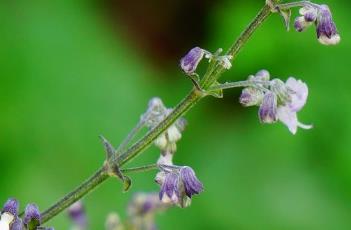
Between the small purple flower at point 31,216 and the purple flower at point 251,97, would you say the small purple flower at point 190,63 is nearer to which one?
the purple flower at point 251,97

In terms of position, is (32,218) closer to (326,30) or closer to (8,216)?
(8,216)

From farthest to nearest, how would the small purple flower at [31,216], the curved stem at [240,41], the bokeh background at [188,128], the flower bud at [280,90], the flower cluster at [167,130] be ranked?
the bokeh background at [188,128] < the flower cluster at [167,130] < the flower bud at [280,90] < the small purple flower at [31,216] < the curved stem at [240,41]

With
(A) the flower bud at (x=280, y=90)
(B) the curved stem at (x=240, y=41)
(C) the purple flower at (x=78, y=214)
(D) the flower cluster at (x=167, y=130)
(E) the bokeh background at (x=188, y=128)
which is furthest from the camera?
(E) the bokeh background at (x=188, y=128)

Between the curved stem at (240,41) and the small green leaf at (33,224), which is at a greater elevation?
the curved stem at (240,41)

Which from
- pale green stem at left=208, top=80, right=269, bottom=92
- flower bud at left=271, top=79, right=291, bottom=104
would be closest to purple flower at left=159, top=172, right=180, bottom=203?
pale green stem at left=208, top=80, right=269, bottom=92

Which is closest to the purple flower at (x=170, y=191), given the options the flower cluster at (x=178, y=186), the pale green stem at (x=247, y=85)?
the flower cluster at (x=178, y=186)

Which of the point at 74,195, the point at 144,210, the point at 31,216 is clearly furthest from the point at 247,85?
the point at 144,210
